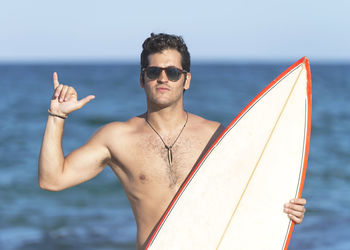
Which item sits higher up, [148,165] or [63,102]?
[63,102]

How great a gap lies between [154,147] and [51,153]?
2.25 feet

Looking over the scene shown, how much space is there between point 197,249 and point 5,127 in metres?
15.5

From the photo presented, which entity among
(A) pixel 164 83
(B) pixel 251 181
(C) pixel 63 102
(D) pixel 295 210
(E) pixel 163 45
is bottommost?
(D) pixel 295 210

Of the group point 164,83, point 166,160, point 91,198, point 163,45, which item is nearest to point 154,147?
point 166,160

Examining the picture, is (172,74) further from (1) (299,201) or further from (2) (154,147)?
(1) (299,201)

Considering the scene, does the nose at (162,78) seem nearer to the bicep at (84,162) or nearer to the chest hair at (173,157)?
the chest hair at (173,157)

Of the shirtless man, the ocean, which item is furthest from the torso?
the ocean

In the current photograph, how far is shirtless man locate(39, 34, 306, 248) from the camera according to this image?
3404 millimetres

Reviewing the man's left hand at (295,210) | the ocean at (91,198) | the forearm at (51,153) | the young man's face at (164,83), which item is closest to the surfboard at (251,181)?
the man's left hand at (295,210)

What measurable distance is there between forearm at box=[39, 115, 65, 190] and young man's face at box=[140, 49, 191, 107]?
2.00 ft

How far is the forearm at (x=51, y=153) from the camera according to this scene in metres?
3.16

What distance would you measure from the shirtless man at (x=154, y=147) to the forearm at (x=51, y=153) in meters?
0.08

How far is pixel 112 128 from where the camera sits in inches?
137

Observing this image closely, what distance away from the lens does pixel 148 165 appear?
3463 mm
